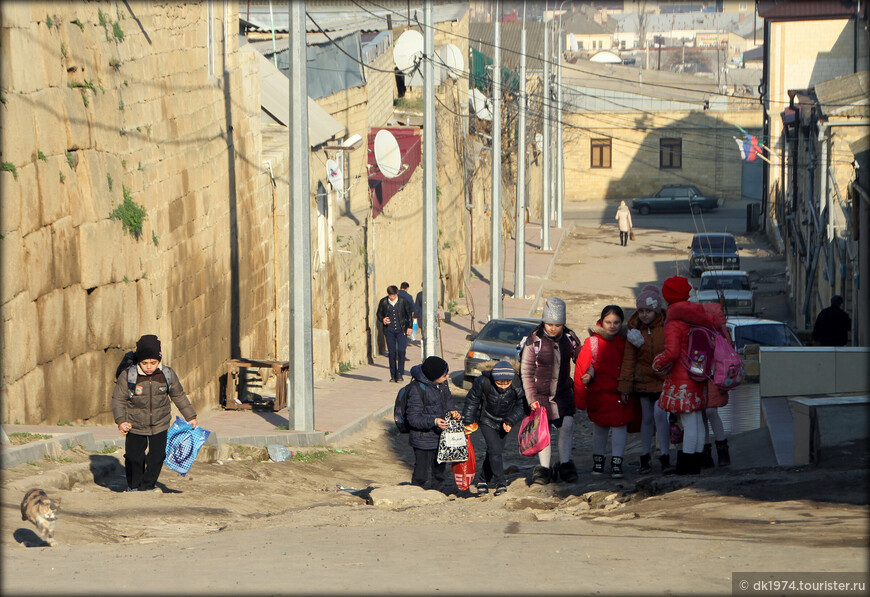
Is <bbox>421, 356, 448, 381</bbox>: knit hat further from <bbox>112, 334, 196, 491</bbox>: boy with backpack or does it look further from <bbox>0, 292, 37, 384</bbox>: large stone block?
<bbox>0, 292, 37, 384</bbox>: large stone block

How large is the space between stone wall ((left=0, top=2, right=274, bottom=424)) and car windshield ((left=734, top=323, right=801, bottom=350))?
28.2ft

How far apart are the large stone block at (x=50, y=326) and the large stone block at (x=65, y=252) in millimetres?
174

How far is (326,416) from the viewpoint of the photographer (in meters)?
15.3

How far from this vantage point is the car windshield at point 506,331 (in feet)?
66.2

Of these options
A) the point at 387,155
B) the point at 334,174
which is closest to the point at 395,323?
the point at 334,174

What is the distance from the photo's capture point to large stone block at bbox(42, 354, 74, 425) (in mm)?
9961

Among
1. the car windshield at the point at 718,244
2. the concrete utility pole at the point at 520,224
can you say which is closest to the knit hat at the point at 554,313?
the concrete utility pole at the point at 520,224

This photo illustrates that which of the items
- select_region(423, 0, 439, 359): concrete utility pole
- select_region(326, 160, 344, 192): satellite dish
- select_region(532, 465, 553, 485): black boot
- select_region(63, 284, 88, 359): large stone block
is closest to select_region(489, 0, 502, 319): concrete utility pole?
select_region(326, 160, 344, 192): satellite dish

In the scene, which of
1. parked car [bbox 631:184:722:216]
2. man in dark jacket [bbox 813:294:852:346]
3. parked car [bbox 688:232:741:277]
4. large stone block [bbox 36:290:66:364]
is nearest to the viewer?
large stone block [bbox 36:290:66:364]

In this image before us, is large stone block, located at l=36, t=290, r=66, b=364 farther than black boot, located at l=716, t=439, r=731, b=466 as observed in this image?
Yes

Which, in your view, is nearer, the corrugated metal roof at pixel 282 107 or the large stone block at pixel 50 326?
the large stone block at pixel 50 326

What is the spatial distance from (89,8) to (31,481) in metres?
5.43

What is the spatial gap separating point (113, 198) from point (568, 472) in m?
5.70

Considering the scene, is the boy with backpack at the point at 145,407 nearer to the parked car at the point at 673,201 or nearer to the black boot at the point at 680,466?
the black boot at the point at 680,466
